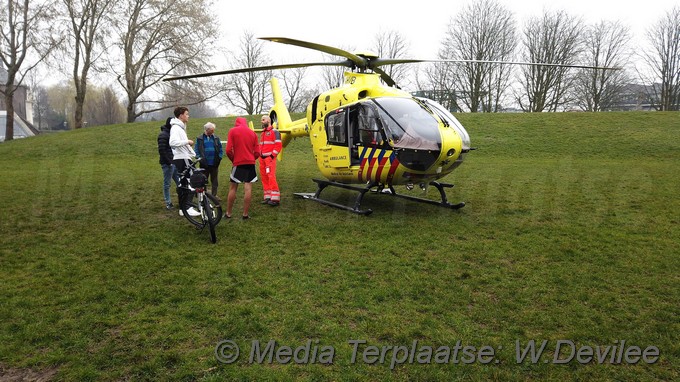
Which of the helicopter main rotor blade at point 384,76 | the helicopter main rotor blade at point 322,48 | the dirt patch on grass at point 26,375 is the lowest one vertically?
the dirt patch on grass at point 26,375

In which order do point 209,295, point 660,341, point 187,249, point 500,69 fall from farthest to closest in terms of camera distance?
point 500,69, point 187,249, point 209,295, point 660,341

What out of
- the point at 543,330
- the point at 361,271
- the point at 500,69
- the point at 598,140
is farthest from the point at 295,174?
the point at 500,69

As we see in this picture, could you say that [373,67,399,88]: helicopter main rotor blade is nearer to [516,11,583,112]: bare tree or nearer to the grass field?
the grass field

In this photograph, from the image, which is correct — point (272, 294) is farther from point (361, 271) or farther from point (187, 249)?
point (187, 249)

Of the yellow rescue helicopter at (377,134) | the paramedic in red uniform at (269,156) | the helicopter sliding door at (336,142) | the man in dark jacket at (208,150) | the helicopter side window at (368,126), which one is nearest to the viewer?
the yellow rescue helicopter at (377,134)

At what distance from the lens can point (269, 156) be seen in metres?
9.46

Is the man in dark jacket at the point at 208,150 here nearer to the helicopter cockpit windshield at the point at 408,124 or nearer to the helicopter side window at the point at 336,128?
the helicopter side window at the point at 336,128

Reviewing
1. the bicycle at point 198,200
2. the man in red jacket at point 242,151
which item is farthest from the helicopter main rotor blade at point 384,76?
the bicycle at point 198,200

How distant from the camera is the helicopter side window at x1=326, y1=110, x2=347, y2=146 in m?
8.96

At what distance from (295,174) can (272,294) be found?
10.9m

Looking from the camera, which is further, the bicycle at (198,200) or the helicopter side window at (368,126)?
the helicopter side window at (368,126)

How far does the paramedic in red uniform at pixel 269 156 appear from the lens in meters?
9.43

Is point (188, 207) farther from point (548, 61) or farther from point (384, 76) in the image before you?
point (548, 61)

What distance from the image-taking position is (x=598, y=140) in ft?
73.6
